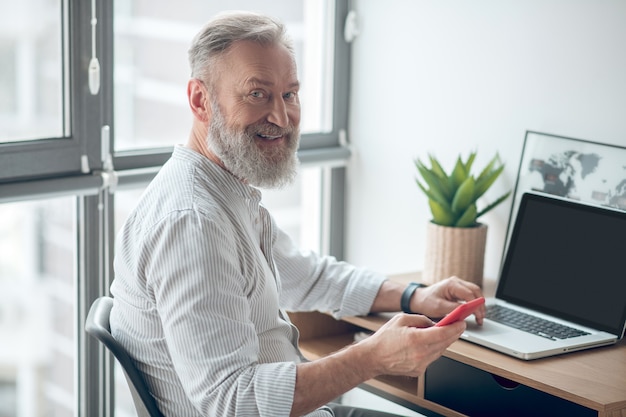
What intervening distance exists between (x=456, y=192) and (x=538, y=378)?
724 millimetres

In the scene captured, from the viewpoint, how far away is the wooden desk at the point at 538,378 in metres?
1.72

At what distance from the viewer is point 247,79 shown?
1.78 metres

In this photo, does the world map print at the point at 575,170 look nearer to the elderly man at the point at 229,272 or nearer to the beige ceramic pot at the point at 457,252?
the beige ceramic pot at the point at 457,252

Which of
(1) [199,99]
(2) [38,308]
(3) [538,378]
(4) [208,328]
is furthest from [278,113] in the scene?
(2) [38,308]

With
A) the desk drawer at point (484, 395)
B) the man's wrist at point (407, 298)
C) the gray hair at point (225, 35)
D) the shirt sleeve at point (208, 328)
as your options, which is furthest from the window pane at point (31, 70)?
the desk drawer at point (484, 395)

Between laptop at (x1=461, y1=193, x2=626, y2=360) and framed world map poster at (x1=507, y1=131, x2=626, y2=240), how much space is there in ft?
0.41

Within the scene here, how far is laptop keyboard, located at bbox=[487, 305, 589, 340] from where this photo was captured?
2.03m

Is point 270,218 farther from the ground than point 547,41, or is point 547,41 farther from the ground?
point 547,41

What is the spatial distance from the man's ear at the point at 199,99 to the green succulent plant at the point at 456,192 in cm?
80

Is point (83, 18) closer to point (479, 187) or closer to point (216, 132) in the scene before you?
point (216, 132)

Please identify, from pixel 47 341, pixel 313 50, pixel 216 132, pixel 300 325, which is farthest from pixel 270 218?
pixel 313 50

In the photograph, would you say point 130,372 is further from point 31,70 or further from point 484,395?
point 31,70

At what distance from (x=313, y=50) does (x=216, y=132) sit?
3.95ft

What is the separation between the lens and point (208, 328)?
5.01 ft
